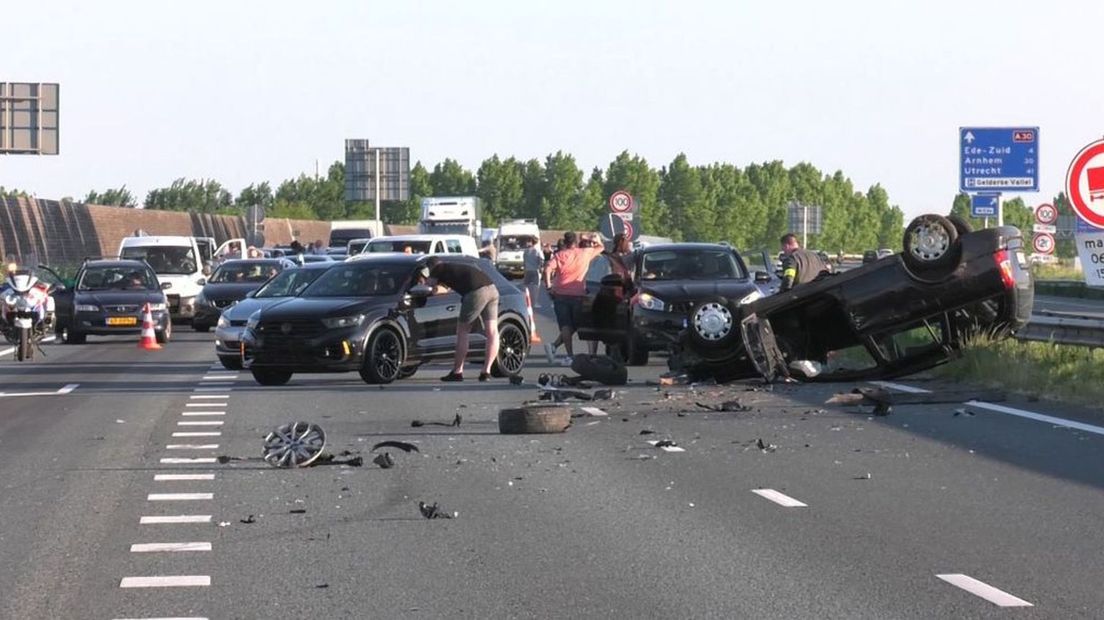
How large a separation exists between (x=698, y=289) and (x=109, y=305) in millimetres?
13114

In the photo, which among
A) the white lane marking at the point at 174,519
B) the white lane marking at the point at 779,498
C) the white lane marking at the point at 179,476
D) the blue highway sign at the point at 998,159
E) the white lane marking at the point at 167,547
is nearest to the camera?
the white lane marking at the point at 167,547

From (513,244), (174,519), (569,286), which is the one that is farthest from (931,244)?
(513,244)

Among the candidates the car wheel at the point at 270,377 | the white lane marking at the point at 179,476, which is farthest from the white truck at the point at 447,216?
the white lane marking at the point at 179,476

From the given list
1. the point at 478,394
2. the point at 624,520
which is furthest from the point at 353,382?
the point at 624,520

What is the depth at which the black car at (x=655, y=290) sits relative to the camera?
23.6m

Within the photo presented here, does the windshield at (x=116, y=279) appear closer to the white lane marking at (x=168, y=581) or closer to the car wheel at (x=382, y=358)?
the car wheel at (x=382, y=358)

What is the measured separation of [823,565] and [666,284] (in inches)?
597

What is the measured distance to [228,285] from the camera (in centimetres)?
3672

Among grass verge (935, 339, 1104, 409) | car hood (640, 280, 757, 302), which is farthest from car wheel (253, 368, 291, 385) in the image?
grass verge (935, 339, 1104, 409)

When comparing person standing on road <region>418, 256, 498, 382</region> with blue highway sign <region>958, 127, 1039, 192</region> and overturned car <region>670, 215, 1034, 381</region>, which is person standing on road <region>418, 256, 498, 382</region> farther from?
blue highway sign <region>958, 127, 1039, 192</region>

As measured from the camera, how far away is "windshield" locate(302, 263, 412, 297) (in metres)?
22.7

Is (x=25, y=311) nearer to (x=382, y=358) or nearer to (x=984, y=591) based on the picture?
(x=382, y=358)

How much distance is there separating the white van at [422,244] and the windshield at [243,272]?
6.00 feet

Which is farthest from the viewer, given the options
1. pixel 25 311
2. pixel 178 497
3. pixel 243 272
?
pixel 243 272
